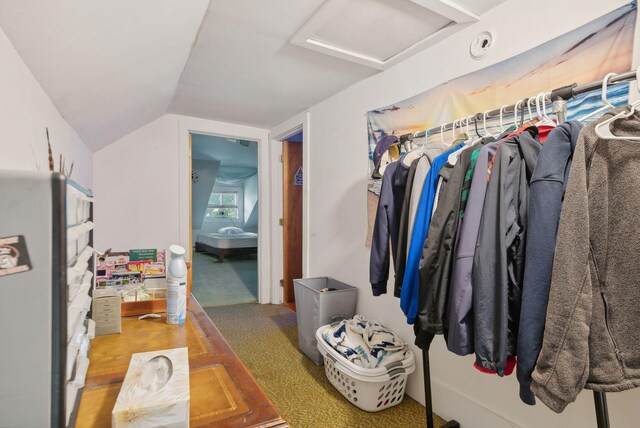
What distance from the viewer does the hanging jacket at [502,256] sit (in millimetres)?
883

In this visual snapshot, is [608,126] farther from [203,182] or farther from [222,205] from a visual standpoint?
[222,205]

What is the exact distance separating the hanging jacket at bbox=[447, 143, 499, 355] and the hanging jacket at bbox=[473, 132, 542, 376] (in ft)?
0.07

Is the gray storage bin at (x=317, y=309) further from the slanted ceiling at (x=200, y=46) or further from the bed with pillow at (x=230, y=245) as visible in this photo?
the bed with pillow at (x=230, y=245)

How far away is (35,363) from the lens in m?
0.40

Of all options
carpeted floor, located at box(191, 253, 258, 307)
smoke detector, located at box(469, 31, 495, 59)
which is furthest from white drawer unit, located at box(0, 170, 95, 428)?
carpeted floor, located at box(191, 253, 258, 307)

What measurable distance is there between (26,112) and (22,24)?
10.9 inches

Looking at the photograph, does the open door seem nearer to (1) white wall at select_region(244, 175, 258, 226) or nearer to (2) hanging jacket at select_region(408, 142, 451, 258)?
(2) hanging jacket at select_region(408, 142, 451, 258)

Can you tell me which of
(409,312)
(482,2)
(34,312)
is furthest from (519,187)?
(34,312)

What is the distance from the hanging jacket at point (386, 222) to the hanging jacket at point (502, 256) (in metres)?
0.55

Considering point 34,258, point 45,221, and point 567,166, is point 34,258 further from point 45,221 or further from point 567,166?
point 567,166

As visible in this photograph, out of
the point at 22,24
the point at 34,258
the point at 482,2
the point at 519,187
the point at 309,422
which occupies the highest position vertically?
the point at 482,2

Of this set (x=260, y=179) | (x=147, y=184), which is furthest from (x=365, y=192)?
(x=147, y=184)

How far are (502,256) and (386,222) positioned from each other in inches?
26.7

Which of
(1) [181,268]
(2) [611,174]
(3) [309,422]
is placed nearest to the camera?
(2) [611,174]
